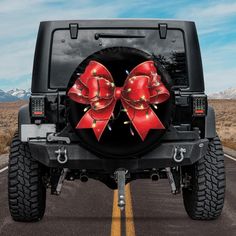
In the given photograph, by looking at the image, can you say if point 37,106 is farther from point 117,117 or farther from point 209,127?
point 209,127

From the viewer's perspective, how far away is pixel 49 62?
7.10 metres

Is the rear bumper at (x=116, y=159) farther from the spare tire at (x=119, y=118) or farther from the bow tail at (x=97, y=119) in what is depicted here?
the bow tail at (x=97, y=119)

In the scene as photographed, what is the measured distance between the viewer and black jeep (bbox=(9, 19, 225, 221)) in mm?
5879

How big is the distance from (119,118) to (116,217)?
2409 mm

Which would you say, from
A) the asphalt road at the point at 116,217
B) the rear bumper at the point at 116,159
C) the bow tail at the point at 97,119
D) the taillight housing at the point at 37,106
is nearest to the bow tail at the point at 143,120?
the bow tail at the point at 97,119

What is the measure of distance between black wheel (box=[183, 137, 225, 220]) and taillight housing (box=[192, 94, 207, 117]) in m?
0.66

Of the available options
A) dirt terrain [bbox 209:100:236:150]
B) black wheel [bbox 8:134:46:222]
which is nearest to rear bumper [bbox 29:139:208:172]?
Answer: black wheel [bbox 8:134:46:222]

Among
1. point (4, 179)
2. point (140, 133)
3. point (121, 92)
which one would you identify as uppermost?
point (121, 92)

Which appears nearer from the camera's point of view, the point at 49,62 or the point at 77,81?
the point at 77,81

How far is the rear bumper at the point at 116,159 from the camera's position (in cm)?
636

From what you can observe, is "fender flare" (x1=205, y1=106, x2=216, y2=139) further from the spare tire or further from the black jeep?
the spare tire

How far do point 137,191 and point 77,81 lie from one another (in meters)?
5.32

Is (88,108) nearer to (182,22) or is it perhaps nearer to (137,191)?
(182,22)

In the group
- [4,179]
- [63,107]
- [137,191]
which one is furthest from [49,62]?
[4,179]
